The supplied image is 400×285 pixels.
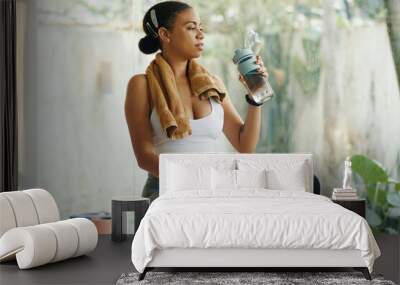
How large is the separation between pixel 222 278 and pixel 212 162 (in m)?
2.17

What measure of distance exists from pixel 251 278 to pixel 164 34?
326cm

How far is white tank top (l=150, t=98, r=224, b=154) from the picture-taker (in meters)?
7.35

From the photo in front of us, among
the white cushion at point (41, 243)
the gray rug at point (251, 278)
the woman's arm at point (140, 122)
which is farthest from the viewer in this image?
the woman's arm at point (140, 122)

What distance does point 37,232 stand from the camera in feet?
17.8

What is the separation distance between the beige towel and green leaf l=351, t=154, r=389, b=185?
1599 mm

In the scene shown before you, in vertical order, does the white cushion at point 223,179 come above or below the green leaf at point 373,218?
above

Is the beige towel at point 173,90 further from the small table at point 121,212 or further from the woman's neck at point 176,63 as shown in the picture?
the small table at point 121,212

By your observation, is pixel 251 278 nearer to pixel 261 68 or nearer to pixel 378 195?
pixel 378 195

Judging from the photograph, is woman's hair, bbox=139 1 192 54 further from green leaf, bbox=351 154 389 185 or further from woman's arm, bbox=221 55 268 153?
green leaf, bbox=351 154 389 185

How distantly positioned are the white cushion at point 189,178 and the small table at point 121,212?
1.20 ft

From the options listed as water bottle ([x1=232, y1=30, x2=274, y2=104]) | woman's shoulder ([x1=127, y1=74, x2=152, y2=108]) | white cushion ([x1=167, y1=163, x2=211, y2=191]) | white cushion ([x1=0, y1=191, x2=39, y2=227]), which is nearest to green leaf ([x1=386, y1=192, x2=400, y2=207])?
water bottle ([x1=232, y1=30, x2=274, y2=104])

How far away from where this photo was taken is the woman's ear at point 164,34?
743 cm

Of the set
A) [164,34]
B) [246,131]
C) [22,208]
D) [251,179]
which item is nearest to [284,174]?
[251,179]

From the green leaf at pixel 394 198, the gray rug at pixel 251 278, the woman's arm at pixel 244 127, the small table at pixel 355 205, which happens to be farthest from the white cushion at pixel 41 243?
the green leaf at pixel 394 198
